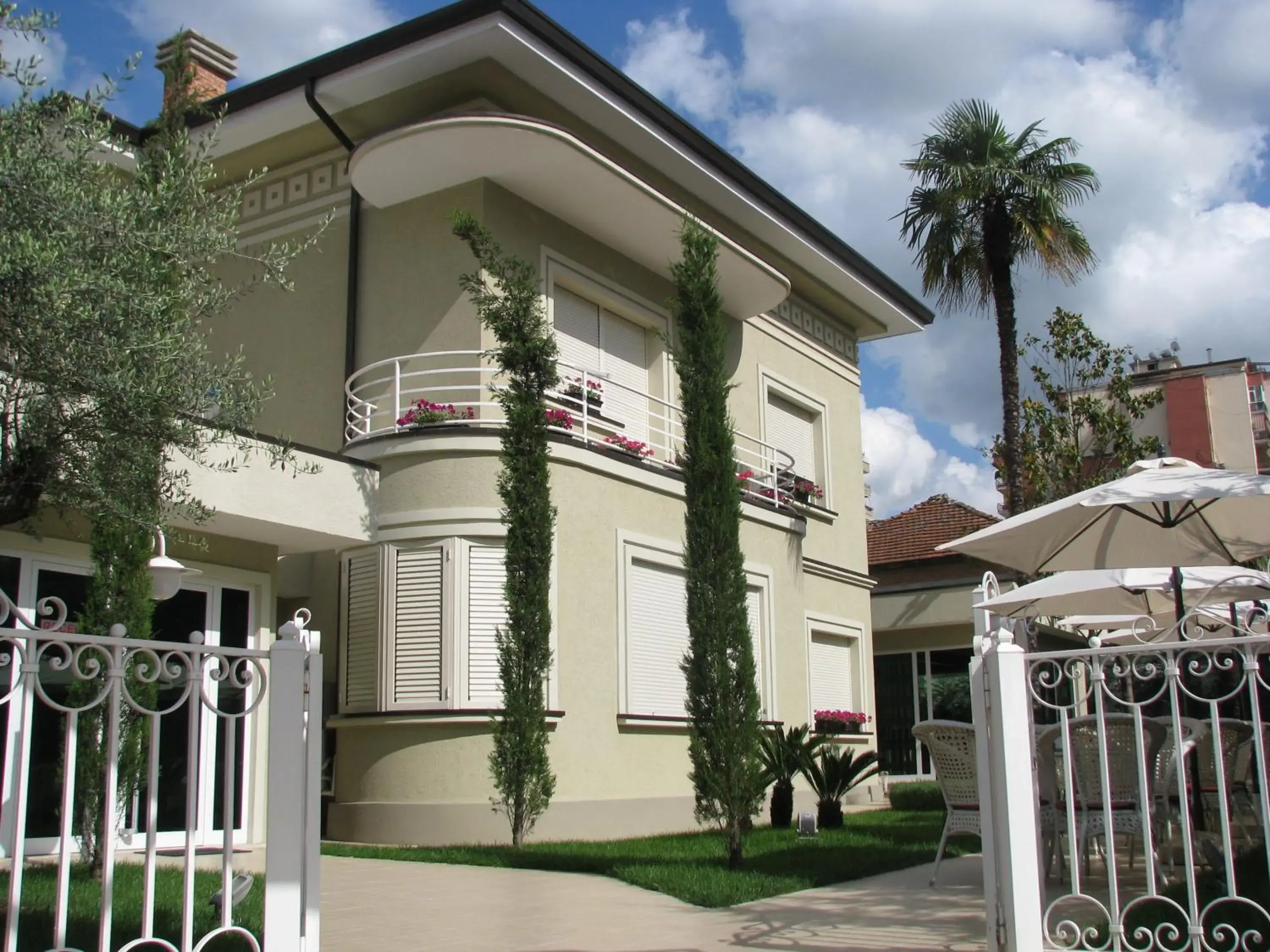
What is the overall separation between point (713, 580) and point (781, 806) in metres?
4.88

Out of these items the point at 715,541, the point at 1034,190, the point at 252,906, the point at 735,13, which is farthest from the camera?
the point at 1034,190

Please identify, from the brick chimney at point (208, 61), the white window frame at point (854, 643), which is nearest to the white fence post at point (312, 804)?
the brick chimney at point (208, 61)

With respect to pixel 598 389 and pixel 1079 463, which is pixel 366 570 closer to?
pixel 598 389

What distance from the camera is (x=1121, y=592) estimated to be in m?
11.5

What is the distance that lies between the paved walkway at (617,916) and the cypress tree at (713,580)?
126 cm

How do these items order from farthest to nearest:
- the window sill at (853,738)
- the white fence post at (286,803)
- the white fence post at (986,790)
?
the window sill at (853,738)
the white fence post at (986,790)
the white fence post at (286,803)

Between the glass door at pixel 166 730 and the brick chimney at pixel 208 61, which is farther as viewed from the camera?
the brick chimney at pixel 208 61

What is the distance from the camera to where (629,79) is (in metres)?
15.2

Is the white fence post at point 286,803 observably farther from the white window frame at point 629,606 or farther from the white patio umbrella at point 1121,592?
the white window frame at point 629,606

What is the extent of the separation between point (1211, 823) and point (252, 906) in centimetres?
738

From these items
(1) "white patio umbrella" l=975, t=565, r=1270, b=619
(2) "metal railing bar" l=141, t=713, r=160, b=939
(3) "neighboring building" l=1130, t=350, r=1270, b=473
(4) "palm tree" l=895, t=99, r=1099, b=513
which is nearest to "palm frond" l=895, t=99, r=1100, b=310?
(4) "palm tree" l=895, t=99, r=1099, b=513

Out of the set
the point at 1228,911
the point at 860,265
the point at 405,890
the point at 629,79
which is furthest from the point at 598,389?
the point at 1228,911

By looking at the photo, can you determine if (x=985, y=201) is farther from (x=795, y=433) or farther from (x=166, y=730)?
(x=166, y=730)

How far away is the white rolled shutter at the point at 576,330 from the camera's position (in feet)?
52.5
